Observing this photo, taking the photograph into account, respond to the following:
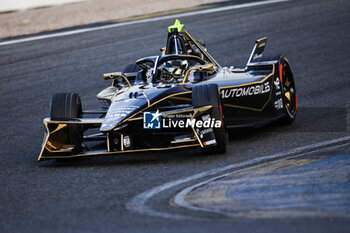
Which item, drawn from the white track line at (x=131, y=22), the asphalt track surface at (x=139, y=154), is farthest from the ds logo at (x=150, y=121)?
the white track line at (x=131, y=22)

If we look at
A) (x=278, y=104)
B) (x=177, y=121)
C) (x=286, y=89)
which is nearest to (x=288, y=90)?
(x=286, y=89)

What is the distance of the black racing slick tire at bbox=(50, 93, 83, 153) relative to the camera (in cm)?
771

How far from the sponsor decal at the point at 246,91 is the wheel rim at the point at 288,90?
664 millimetres

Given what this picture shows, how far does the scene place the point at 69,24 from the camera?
67.6ft

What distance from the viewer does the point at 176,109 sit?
25.2ft

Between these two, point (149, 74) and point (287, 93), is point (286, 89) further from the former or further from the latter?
point (149, 74)

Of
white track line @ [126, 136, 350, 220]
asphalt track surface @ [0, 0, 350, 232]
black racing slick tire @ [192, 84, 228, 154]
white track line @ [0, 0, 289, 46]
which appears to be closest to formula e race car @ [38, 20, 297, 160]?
black racing slick tire @ [192, 84, 228, 154]

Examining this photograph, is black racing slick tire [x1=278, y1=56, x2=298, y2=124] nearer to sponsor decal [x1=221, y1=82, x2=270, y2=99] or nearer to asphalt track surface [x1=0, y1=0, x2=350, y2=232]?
asphalt track surface [x1=0, y1=0, x2=350, y2=232]

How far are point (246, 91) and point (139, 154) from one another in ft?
5.49

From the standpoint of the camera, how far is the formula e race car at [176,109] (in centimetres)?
743

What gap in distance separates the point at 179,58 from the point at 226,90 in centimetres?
97

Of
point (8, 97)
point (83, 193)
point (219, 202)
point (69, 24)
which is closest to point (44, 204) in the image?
point (83, 193)

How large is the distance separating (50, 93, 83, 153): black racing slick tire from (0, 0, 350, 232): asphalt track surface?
278 millimetres

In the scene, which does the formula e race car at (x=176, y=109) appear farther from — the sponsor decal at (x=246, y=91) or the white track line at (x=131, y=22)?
the white track line at (x=131, y=22)
